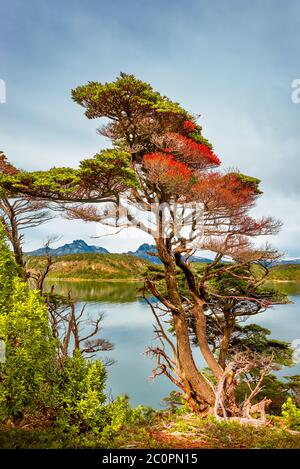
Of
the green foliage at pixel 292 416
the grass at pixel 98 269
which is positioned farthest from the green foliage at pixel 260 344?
the grass at pixel 98 269

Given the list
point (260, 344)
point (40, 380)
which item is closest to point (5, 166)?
point (40, 380)

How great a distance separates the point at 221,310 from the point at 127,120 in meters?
7.65

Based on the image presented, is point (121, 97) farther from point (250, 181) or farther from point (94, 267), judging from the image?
point (94, 267)

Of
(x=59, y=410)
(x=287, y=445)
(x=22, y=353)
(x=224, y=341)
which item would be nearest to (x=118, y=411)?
(x=59, y=410)

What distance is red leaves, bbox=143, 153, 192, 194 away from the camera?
778 centimetres

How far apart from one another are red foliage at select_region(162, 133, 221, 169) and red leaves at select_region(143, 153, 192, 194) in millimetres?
426

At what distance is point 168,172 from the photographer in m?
7.79

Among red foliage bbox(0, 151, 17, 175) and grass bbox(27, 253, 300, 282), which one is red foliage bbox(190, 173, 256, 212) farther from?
grass bbox(27, 253, 300, 282)

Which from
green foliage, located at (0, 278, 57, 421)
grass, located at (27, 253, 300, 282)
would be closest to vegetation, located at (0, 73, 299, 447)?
green foliage, located at (0, 278, 57, 421)

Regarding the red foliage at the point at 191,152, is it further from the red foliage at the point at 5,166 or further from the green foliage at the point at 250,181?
the red foliage at the point at 5,166

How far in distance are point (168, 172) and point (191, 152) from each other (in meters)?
1.15

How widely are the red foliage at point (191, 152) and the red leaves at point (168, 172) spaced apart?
426 mm

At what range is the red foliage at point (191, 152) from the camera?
27.5 feet

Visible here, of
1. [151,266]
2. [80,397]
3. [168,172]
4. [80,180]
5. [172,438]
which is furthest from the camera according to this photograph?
[151,266]
